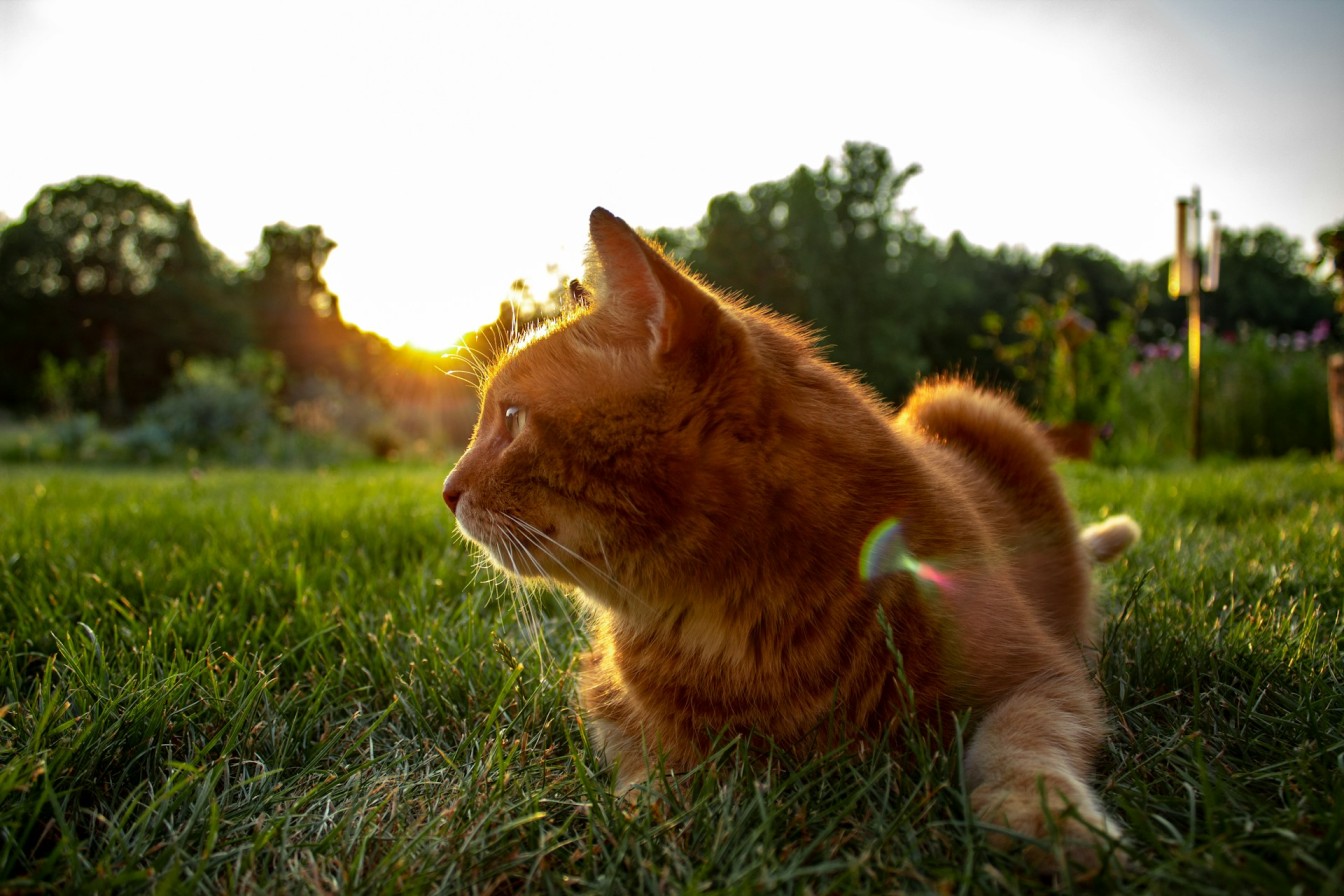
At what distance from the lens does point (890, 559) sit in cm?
127

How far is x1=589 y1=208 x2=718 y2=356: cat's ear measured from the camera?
131cm

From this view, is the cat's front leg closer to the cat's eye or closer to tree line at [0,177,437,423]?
the cat's eye

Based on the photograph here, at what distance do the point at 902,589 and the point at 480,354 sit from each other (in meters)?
1.32

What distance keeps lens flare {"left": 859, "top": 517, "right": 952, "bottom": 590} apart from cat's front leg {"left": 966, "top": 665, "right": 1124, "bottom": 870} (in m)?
0.23

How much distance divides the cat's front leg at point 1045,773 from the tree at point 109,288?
28.5m

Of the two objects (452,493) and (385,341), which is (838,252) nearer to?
(385,341)

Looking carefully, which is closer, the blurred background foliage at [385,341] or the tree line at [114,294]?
the blurred background foliage at [385,341]

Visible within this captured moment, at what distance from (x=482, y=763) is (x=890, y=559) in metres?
0.74

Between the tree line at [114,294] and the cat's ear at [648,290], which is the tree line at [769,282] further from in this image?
the cat's ear at [648,290]

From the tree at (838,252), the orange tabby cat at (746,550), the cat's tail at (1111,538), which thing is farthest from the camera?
the tree at (838,252)

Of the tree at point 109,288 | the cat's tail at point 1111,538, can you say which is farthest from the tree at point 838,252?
the cat's tail at point 1111,538

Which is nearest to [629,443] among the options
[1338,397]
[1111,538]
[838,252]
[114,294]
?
[1111,538]

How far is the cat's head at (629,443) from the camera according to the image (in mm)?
1298

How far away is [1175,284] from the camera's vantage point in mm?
7879
